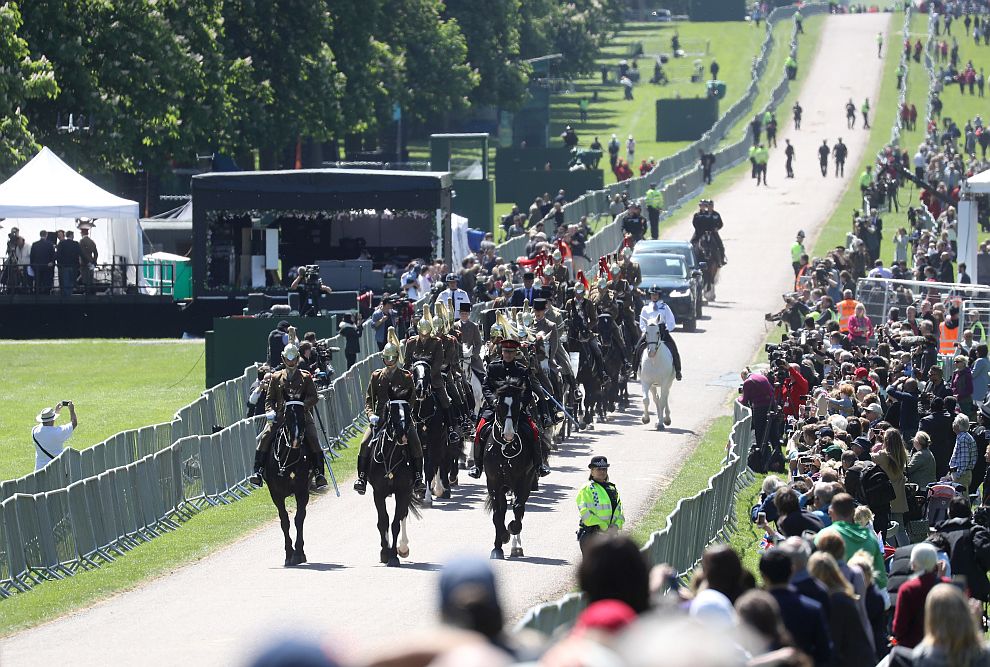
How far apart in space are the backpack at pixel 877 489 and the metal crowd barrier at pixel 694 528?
1777 millimetres

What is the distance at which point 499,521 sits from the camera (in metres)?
21.2

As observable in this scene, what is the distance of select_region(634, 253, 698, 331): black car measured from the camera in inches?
1745

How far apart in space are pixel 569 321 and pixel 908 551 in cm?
1470

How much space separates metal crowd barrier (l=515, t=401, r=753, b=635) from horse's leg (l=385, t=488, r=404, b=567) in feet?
9.01

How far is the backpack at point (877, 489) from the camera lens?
19.1 metres

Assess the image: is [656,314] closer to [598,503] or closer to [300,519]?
[300,519]

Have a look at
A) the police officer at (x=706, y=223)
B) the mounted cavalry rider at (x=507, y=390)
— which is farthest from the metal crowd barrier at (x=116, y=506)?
the police officer at (x=706, y=223)

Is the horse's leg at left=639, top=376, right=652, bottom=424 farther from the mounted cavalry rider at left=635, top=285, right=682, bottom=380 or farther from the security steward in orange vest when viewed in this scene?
the security steward in orange vest

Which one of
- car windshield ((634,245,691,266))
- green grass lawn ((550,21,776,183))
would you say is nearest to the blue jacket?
car windshield ((634,245,691,266))

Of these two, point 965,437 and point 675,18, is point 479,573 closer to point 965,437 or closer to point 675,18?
point 965,437

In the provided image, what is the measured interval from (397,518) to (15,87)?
27.9m

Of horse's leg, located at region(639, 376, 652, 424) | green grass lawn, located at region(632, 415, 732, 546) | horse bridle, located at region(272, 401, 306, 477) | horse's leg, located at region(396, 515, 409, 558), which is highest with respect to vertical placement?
horse bridle, located at region(272, 401, 306, 477)

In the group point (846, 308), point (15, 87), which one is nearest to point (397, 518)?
point (846, 308)

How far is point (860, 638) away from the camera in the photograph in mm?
11789
